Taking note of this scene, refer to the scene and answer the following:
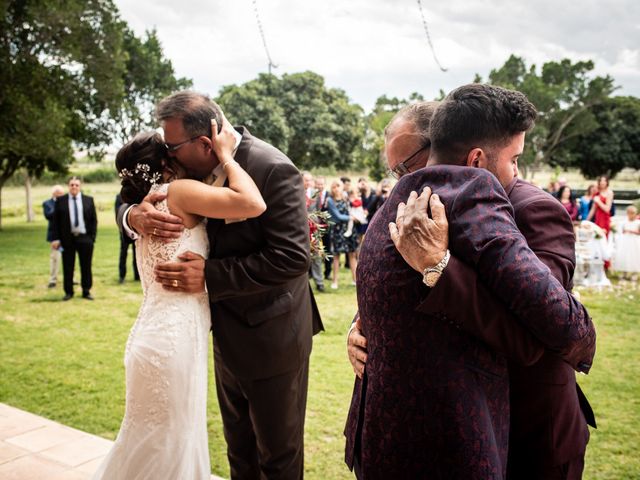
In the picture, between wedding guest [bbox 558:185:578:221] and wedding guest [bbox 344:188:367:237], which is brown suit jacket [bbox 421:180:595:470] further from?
wedding guest [bbox 558:185:578:221]

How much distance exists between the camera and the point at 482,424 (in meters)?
1.50

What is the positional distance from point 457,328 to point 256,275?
4.39 ft

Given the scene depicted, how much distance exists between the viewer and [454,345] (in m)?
1.50

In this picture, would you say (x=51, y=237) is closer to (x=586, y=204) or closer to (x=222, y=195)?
(x=222, y=195)

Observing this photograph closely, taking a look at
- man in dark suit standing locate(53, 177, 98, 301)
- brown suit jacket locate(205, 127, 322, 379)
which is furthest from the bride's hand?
man in dark suit standing locate(53, 177, 98, 301)

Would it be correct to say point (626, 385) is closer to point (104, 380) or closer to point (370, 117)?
point (104, 380)

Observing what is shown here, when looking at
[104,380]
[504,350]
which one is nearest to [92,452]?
[104,380]

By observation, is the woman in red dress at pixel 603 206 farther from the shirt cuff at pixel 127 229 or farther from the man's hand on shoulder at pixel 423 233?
the man's hand on shoulder at pixel 423 233

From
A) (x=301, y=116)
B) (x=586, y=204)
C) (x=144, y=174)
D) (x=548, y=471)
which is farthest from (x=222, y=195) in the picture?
(x=301, y=116)

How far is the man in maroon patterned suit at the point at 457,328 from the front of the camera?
1.41m

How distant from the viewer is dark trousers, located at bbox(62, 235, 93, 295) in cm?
1027

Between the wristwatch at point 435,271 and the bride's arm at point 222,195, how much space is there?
1.22 m

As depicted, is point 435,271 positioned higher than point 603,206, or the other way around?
point 435,271

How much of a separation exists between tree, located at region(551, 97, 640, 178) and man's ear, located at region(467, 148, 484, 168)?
4771 cm
